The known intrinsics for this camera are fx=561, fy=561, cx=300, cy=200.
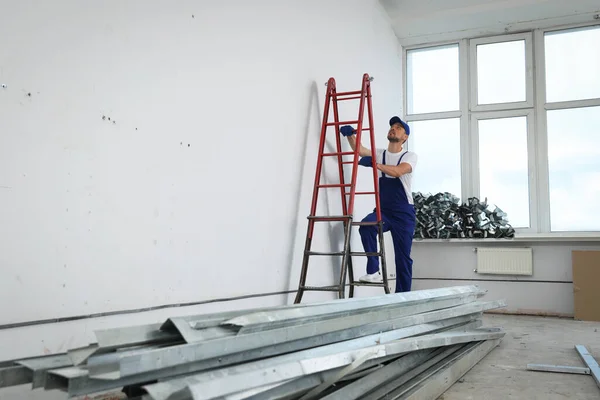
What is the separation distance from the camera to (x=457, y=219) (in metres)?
6.28

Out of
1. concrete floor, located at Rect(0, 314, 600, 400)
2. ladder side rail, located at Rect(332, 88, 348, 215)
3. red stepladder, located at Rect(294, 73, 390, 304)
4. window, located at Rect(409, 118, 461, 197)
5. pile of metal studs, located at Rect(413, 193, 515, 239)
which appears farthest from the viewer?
window, located at Rect(409, 118, 461, 197)

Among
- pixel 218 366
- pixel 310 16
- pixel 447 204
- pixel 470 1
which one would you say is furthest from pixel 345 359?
pixel 470 1

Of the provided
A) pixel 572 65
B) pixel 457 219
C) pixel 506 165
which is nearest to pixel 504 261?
pixel 457 219

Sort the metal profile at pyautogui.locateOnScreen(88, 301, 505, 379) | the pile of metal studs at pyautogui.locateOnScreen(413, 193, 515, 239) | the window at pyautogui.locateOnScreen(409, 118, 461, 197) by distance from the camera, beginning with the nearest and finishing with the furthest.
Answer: the metal profile at pyautogui.locateOnScreen(88, 301, 505, 379), the pile of metal studs at pyautogui.locateOnScreen(413, 193, 515, 239), the window at pyautogui.locateOnScreen(409, 118, 461, 197)

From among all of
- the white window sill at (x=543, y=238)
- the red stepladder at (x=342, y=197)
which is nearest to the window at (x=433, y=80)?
the white window sill at (x=543, y=238)

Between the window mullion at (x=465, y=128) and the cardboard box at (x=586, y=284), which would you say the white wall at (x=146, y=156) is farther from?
the window mullion at (x=465, y=128)

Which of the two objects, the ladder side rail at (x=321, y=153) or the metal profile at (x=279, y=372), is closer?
the metal profile at (x=279, y=372)

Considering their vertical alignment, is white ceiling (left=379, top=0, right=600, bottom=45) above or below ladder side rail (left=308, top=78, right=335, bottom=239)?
above

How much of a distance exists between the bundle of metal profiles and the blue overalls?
1423 millimetres

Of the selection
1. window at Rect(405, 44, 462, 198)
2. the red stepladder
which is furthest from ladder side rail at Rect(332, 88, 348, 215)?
window at Rect(405, 44, 462, 198)

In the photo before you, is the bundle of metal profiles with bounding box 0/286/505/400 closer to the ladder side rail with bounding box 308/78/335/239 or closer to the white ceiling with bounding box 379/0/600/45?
the ladder side rail with bounding box 308/78/335/239

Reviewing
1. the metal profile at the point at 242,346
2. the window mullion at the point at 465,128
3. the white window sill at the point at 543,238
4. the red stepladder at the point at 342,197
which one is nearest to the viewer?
the metal profile at the point at 242,346

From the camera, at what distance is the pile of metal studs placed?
20.1 feet

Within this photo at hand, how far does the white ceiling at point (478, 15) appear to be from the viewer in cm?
603
